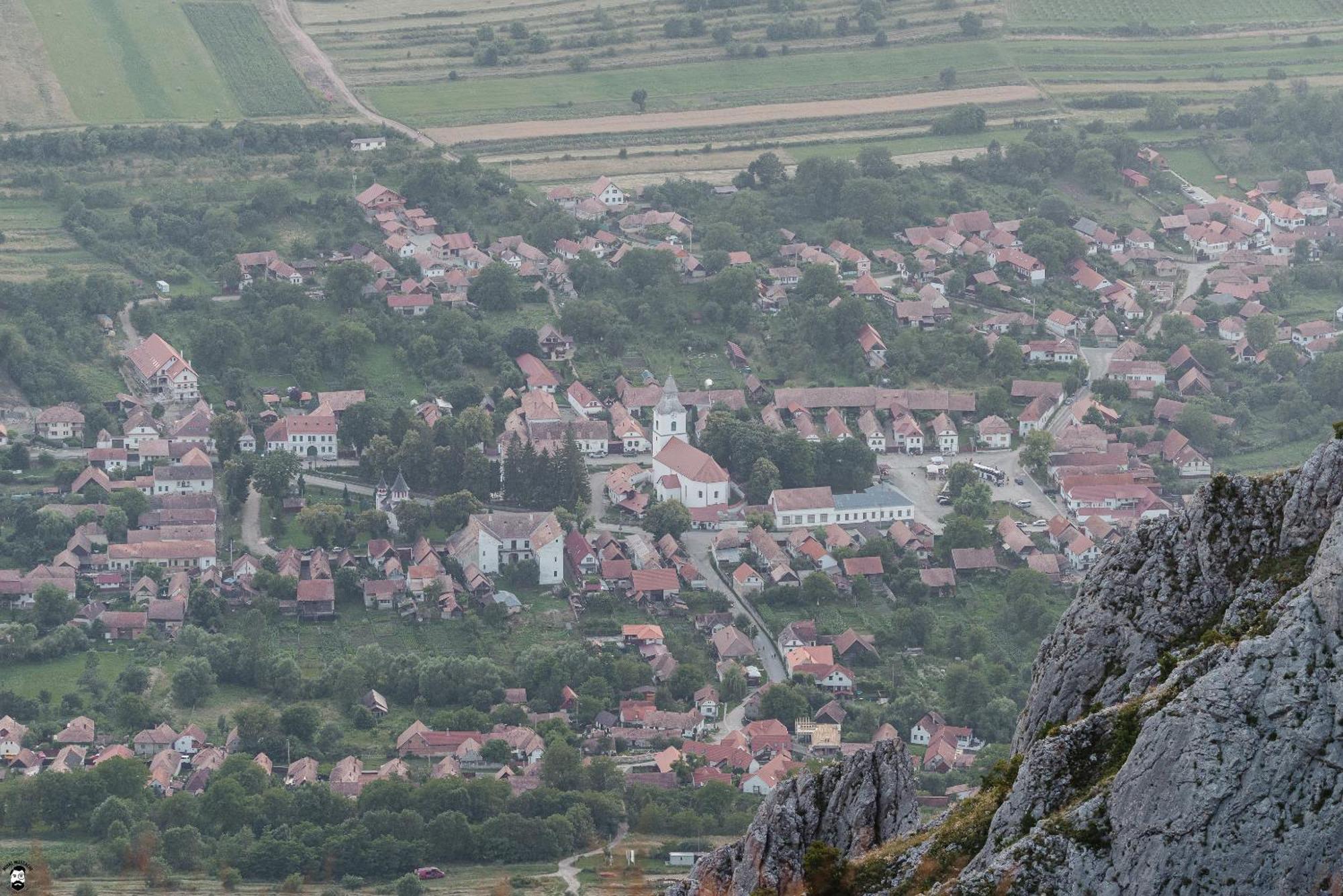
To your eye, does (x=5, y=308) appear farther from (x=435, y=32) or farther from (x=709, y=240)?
(x=435, y=32)

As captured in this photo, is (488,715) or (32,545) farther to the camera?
(32,545)

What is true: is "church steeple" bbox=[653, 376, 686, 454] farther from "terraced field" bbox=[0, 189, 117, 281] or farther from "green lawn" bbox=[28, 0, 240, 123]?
"green lawn" bbox=[28, 0, 240, 123]

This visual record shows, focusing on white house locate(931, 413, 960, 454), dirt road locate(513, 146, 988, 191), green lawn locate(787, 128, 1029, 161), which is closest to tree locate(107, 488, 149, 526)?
white house locate(931, 413, 960, 454)

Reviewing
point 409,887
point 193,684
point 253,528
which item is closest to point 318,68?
point 253,528

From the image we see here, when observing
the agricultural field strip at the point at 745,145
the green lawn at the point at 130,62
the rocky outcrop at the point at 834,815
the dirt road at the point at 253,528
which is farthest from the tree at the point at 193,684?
the green lawn at the point at 130,62

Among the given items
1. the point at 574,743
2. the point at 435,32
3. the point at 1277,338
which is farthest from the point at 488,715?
the point at 435,32
